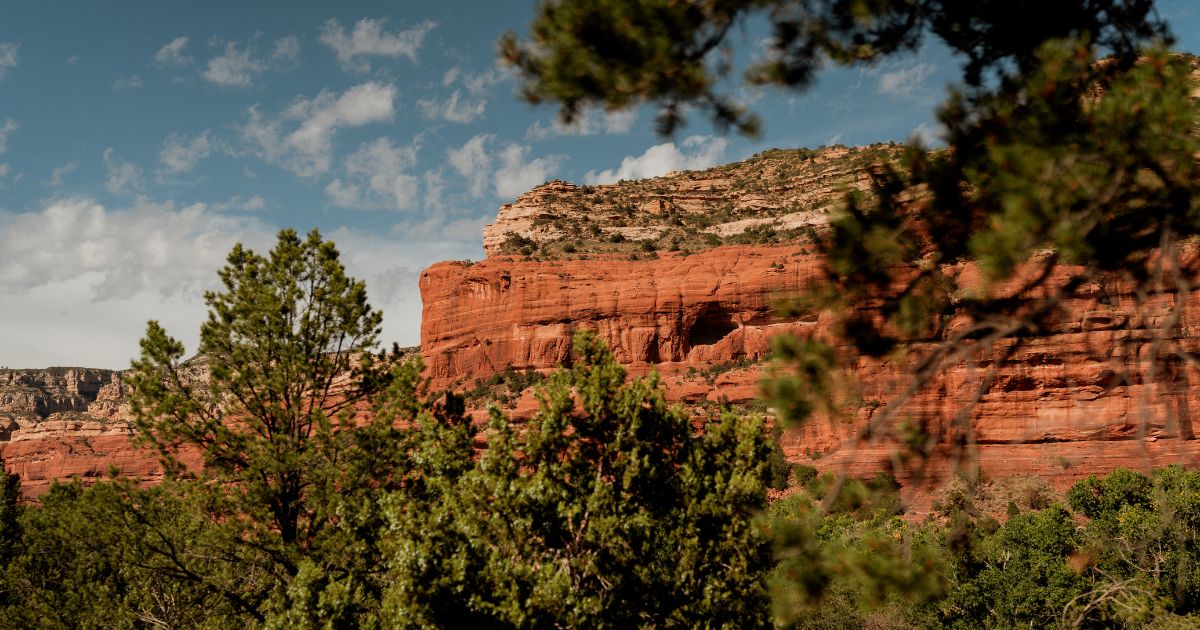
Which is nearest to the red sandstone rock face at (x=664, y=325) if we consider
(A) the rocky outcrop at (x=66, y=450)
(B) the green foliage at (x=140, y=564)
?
(A) the rocky outcrop at (x=66, y=450)

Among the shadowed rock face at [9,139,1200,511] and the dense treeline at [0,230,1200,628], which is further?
the shadowed rock face at [9,139,1200,511]

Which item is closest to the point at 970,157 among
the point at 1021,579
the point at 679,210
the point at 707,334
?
the point at 1021,579

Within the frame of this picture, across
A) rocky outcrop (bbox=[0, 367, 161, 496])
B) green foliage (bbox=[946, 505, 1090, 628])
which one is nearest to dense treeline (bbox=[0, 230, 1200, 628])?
green foliage (bbox=[946, 505, 1090, 628])

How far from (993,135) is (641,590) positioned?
792 centimetres

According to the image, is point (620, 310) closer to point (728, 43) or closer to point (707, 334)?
point (707, 334)

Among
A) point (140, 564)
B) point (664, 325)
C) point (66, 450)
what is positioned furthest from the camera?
point (66, 450)

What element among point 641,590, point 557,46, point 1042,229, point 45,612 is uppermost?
point 557,46

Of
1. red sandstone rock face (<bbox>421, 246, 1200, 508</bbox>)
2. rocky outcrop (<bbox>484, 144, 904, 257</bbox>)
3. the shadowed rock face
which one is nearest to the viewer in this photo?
the shadowed rock face

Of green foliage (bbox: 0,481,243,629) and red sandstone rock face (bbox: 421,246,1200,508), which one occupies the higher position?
red sandstone rock face (bbox: 421,246,1200,508)

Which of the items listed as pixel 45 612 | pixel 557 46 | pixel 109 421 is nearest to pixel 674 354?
pixel 45 612

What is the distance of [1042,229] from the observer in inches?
144

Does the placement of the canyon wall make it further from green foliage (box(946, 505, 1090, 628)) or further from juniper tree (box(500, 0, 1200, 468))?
juniper tree (box(500, 0, 1200, 468))

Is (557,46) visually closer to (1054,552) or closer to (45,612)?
(45,612)

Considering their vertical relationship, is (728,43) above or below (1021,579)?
above
